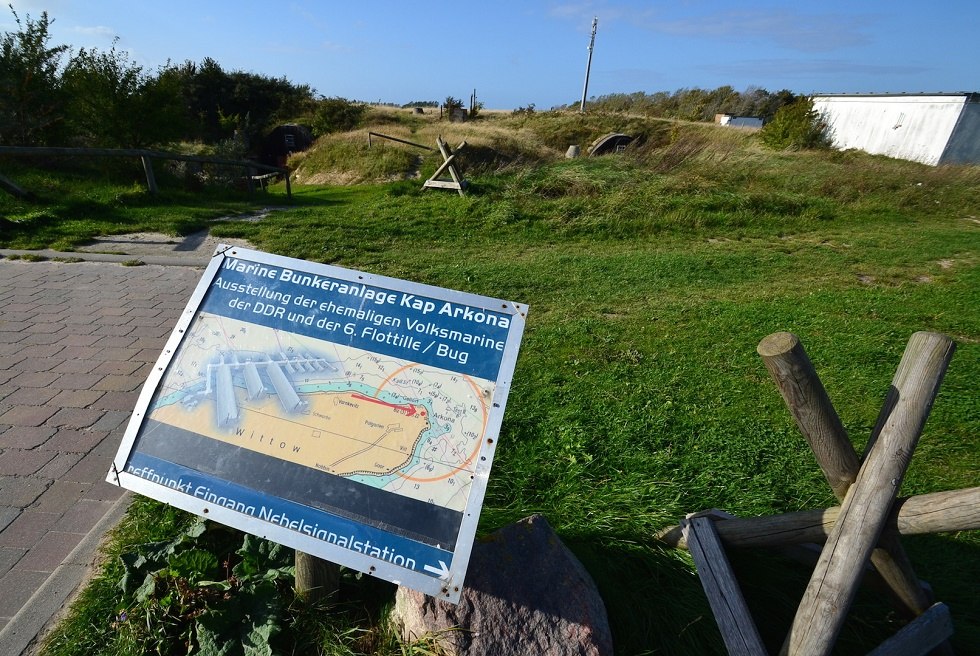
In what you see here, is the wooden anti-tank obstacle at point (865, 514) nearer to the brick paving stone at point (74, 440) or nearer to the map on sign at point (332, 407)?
the map on sign at point (332, 407)

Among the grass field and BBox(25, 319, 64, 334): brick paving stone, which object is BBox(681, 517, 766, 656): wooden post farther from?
BBox(25, 319, 64, 334): brick paving stone

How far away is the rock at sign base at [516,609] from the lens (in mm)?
1860

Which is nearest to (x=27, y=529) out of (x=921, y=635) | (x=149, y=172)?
(x=921, y=635)

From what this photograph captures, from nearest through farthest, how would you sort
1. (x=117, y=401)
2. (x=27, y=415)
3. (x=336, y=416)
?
1. (x=336, y=416)
2. (x=27, y=415)
3. (x=117, y=401)

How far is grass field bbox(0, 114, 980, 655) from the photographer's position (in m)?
2.42

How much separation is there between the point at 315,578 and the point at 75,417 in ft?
8.47

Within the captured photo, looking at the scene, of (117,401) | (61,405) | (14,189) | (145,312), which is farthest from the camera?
(14,189)

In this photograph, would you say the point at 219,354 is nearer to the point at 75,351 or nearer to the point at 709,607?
the point at 709,607

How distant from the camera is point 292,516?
5.71 ft

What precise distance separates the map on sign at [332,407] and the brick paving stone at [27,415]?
7.40 feet

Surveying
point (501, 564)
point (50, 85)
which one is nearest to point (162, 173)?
point (50, 85)

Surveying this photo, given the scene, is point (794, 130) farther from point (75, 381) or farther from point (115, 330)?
point (75, 381)

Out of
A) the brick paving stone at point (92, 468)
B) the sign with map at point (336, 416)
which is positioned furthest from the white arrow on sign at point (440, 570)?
the brick paving stone at point (92, 468)

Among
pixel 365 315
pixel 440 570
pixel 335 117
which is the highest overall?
pixel 335 117
